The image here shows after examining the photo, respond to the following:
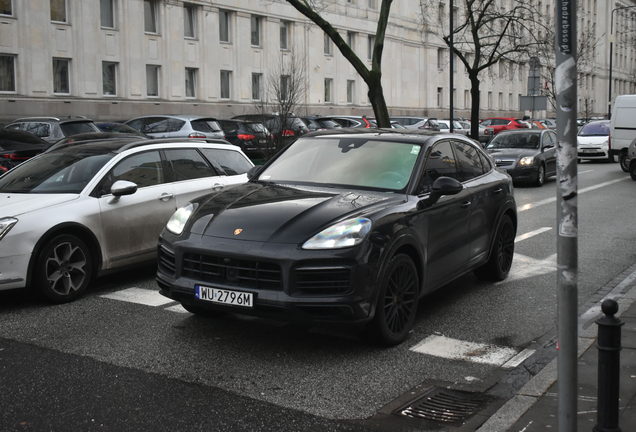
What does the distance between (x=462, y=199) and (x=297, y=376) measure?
2.69 meters

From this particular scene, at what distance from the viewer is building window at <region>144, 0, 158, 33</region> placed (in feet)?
132

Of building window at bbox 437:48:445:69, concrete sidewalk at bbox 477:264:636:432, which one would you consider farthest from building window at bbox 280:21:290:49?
concrete sidewalk at bbox 477:264:636:432

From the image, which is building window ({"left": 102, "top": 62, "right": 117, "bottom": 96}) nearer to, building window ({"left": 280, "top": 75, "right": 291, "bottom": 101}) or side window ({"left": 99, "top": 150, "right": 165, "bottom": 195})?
building window ({"left": 280, "top": 75, "right": 291, "bottom": 101})

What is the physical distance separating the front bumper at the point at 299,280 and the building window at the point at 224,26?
1618 inches

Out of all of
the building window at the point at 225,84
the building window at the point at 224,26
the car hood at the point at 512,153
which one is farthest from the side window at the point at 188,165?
the building window at the point at 224,26

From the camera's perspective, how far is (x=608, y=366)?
11.3 feet

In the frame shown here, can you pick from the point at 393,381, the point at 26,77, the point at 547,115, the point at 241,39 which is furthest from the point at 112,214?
the point at 547,115

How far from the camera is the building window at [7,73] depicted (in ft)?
111

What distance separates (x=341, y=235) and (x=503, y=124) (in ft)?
143

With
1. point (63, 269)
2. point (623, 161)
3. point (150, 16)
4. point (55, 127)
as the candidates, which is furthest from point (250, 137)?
point (150, 16)

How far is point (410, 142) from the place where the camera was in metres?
6.59

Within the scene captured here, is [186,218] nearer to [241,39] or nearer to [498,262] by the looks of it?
[498,262]

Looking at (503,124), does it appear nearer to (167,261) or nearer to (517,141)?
(517,141)

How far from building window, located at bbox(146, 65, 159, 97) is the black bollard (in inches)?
1535
